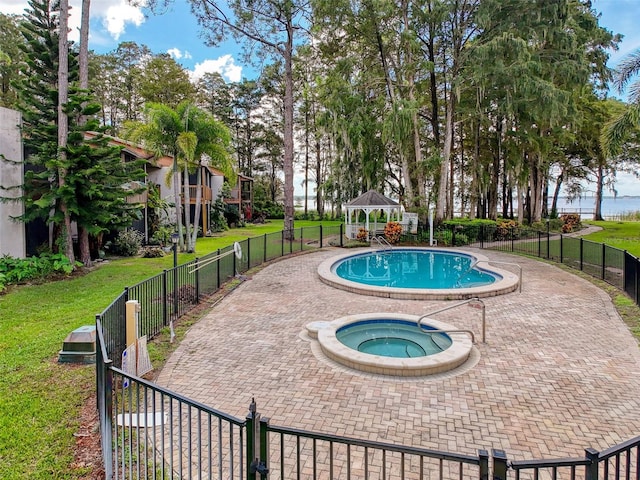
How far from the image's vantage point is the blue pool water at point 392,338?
6.52 m

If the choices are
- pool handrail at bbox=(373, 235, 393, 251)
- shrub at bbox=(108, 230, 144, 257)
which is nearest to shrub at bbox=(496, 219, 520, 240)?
pool handrail at bbox=(373, 235, 393, 251)

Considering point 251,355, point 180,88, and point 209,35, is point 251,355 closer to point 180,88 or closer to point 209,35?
point 209,35

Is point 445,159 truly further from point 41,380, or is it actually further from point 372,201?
point 41,380

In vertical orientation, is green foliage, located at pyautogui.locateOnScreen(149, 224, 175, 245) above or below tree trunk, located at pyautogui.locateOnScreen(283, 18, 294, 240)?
below

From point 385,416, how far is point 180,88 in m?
33.6

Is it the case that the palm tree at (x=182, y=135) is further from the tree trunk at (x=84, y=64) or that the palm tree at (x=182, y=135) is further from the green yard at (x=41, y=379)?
the green yard at (x=41, y=379)

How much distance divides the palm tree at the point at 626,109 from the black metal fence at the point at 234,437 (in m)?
3.40

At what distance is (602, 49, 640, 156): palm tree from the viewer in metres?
11.9

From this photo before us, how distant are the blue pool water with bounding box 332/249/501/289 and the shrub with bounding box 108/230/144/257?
26.3 feet

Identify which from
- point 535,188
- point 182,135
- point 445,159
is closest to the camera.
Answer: point 182,135

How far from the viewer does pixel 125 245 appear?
15.3 meters

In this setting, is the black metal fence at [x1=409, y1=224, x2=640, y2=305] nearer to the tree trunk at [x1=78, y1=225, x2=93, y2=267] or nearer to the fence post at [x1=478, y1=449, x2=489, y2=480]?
the fence post at [x1=478, y1=449, x2=489, y2=480]

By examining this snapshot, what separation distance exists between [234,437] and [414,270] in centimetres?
1158

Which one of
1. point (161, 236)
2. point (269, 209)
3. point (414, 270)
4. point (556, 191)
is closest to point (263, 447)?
point (414, 270)
